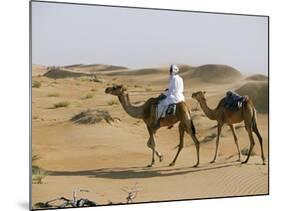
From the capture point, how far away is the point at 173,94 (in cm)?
493

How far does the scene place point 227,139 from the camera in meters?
5.11

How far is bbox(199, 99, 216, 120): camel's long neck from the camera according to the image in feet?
16.5

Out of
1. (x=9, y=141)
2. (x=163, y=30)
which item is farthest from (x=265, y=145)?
(x=9, y=141)

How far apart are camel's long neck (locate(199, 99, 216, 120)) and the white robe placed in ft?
0.67

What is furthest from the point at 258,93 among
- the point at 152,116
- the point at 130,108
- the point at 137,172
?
the point at 137,172

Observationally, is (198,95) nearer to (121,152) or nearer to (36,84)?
(121,152)

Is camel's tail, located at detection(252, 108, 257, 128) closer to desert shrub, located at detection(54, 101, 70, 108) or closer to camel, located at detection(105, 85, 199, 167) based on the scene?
camel, located at detection(105, 85, 199, 167)

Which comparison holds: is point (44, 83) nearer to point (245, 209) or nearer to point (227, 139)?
point (227, 139)

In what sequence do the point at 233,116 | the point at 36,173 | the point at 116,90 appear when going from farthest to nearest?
1. the point at 233,116
2. the point at 116,90
3. the point at 36,173

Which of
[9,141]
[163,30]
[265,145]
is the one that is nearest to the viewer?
[9,141]

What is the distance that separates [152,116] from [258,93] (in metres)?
1.07

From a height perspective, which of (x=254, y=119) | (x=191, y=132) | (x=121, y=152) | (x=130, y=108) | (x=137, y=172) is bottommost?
(x=137, y=172)

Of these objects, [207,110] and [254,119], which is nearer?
[207,110]

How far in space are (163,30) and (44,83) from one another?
1.16m
